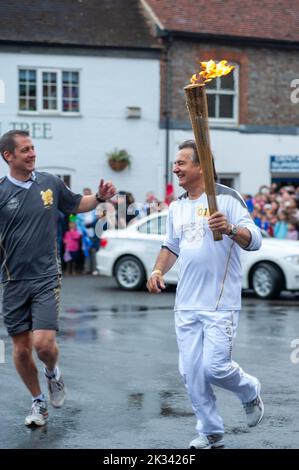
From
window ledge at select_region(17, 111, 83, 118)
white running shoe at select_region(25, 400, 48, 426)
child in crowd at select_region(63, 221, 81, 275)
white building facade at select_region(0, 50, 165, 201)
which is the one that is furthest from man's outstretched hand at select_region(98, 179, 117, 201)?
window ledge at select_region(17, 111, 83, 118)

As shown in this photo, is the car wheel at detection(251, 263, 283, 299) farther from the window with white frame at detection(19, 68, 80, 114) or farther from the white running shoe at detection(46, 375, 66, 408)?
the window with white frame at detection(19, 68, 80, 114)

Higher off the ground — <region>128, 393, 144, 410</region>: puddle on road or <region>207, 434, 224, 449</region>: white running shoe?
<region>207, 434, 224, 449</region>: white running shoe

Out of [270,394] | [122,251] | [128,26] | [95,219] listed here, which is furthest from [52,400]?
[128,26]

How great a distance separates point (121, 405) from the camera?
8406 millimetres

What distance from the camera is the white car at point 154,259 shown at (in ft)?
61.5

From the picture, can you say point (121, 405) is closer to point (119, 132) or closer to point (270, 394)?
point (270, 394)

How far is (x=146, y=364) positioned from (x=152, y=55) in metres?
20.1

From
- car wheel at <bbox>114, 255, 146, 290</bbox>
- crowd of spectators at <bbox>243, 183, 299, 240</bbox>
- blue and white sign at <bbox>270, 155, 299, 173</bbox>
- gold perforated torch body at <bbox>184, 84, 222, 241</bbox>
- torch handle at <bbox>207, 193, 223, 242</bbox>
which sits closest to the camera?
gold perforated torch body at <bbox>184, 84, 222, 241</bbox>

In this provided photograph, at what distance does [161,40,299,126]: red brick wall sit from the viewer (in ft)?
A: 98.7

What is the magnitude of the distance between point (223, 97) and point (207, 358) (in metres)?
25.1

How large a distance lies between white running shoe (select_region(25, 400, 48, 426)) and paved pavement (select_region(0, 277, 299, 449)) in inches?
2.5

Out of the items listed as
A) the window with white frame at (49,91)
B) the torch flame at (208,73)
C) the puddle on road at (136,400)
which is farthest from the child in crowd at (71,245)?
the torch flame at (208,73)

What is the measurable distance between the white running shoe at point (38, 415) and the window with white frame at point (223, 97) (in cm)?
2401

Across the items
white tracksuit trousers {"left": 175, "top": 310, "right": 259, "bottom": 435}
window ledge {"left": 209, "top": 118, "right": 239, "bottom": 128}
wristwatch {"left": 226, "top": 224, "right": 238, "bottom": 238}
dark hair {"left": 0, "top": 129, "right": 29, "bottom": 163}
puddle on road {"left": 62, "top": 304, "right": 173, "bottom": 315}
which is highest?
window ledge {"left": 209, "top": 118, "right": 239, "bottom": 128}
